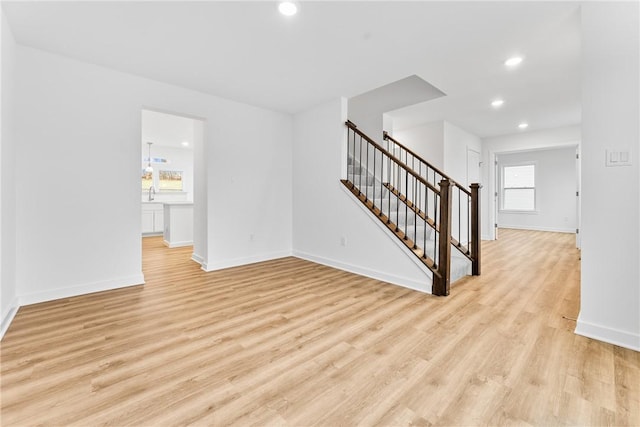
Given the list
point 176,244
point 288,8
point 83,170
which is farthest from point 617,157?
point 176,244

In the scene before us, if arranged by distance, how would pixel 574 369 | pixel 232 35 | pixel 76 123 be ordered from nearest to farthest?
pixel 574 369 → pixel 232 35 → pixel 76 123

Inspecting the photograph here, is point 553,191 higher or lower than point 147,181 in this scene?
lower

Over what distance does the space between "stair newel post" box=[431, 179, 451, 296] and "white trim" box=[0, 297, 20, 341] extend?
3665 millimetres

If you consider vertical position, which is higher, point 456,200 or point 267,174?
point 267,174

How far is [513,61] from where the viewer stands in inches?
120

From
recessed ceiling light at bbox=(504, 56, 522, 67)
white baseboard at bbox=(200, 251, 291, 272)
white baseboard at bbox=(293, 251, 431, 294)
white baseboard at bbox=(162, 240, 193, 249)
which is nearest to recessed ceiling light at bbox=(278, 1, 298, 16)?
recessed ceiling light at bbox=(504, 56, 522, 67)

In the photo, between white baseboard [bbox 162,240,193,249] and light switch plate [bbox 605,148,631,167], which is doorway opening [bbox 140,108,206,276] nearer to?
white baseboard [bbox 162,240,193,249]

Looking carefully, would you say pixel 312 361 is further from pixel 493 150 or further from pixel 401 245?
pixel 493 150

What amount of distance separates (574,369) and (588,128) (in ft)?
5.42

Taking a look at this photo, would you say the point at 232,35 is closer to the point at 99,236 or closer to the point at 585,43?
the point at 99,236

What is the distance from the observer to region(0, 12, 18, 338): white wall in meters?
2.15

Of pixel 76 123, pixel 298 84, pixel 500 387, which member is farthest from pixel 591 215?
pixel 76 123

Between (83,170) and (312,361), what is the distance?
3.03 metres

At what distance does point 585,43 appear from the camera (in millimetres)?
2055
